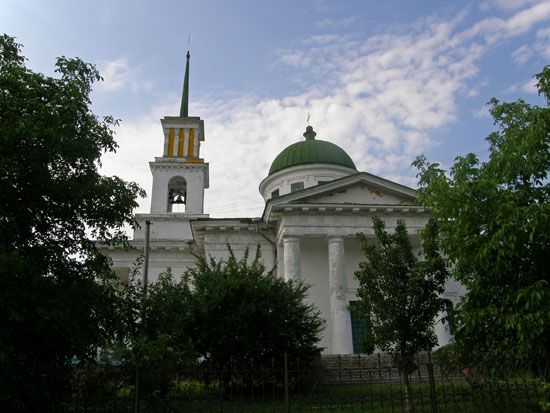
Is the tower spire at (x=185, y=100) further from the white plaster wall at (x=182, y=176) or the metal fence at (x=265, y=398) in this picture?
the metal fence at (x=265, y=398)

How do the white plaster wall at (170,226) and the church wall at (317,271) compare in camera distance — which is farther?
the white plaster wall at (170,226)

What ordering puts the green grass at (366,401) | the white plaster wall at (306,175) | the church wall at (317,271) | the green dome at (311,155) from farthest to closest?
1. the green dome at (311,155)
2. the white plaster wall at (306,175)
3. the church wall at (317,271)
4. the green grass at (366,401)

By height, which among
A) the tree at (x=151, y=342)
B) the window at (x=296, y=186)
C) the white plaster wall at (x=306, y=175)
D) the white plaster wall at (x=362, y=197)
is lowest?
the tree at (x=151, y=342)

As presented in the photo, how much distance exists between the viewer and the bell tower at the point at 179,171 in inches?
1276

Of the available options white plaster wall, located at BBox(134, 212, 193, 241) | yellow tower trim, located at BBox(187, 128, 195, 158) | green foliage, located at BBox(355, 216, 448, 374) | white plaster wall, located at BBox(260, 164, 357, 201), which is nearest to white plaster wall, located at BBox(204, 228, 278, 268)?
white plaster wall, located at BBox(260, 164, 357, 201)

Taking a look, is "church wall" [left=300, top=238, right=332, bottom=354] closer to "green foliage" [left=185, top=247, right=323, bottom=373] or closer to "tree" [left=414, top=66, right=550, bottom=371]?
"green foliage" [left=185, top=247, right=323, bottom=373]

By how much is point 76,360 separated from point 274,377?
4.01 metres

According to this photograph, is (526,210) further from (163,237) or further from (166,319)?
(163,237)

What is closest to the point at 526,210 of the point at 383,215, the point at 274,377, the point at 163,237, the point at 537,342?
the point at 537,342

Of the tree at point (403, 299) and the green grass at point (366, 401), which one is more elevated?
the tree at point (403, 299)

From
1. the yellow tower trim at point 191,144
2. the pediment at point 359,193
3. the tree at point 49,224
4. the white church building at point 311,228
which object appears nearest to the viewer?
the tree at point 49,224

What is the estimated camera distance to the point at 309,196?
2320 centimetres

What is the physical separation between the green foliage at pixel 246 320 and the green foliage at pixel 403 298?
3608 mm

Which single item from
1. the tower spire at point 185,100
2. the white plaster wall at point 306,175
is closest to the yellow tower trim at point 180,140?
the tower spire at point 185,100
